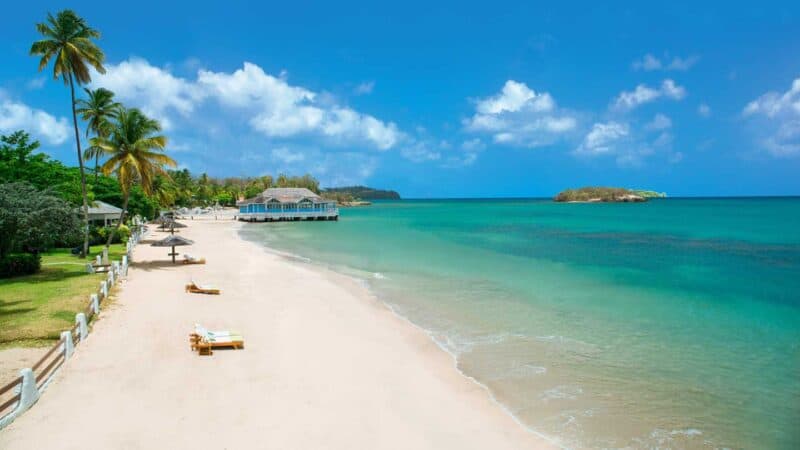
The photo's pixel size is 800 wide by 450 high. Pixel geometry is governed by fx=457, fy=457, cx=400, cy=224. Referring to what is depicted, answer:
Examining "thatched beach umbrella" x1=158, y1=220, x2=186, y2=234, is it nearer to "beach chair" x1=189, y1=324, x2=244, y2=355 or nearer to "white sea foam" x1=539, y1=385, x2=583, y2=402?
"beach chair" x1=189, y1=324, x2=244, y2=355

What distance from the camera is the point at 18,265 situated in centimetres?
1862

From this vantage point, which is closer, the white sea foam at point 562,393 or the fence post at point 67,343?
the white sea foam at point 562,393

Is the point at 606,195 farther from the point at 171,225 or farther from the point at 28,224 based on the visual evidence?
the point at 28,224

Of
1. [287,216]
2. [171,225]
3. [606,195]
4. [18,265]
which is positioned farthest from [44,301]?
[606,195]

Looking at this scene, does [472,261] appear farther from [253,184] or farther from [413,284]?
[253,184]

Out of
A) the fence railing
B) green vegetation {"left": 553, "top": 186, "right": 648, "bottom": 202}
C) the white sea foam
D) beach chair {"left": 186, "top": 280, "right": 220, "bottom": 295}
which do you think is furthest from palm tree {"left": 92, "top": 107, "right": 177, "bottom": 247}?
green vegetation {"left": 553, "top": 186, "right": 648, "bottom": 202}

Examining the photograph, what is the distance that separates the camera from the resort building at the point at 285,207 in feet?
221

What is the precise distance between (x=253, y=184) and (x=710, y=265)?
107 m

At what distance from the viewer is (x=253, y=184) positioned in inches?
4587

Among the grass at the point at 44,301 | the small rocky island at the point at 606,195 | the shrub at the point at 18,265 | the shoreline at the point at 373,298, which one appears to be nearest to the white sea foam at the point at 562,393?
A: the shoreline at the point at 373,298

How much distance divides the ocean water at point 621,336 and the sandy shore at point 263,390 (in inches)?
42.7

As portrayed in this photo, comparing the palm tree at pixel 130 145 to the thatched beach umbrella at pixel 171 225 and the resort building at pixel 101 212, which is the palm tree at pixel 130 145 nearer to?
the thatched beach umbrella at pixel 171 225

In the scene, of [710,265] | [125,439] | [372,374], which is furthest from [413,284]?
[710,265]

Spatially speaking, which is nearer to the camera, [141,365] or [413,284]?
[141,365]
